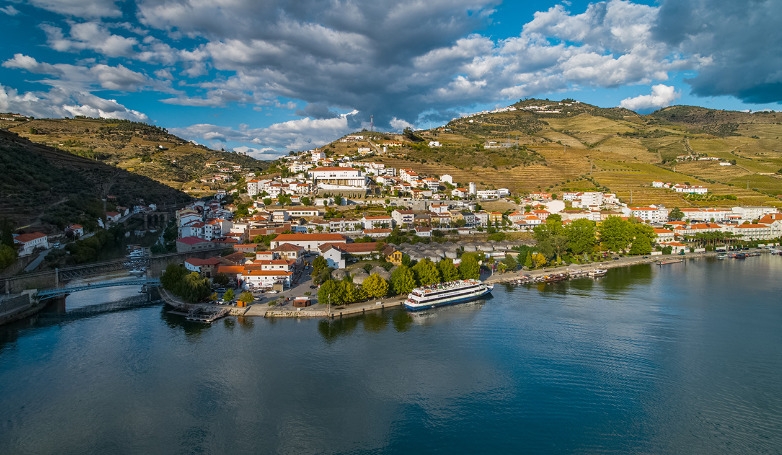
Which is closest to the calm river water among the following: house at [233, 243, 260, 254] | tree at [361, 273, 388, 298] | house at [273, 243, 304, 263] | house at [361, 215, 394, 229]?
tree at [361, 273, 388, 298]

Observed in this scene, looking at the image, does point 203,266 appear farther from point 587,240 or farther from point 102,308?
point 587,240

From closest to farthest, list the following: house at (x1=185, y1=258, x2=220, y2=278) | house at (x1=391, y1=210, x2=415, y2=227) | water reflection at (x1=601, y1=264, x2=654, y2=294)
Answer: house at (x1=185, y1=258, x2=220, y2=278) < water reflection at (x1=601, y1=264, x2=654, y2=294) < house at (x1=391, y1=210, x2=415, y2=227)

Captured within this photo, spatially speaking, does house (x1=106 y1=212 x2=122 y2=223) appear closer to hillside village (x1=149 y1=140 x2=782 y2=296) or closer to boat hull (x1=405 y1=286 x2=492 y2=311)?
hillside village (x1=149 y1=140 x2=782 y2=296)

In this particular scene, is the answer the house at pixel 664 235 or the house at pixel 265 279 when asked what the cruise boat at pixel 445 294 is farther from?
the house at pixel 664 235

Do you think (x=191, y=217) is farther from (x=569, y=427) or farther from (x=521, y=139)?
(x=521, y=139)

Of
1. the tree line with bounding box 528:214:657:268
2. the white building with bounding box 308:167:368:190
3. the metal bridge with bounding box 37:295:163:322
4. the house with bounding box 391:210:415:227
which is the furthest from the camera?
the white building with bounding box 308:167:368:190

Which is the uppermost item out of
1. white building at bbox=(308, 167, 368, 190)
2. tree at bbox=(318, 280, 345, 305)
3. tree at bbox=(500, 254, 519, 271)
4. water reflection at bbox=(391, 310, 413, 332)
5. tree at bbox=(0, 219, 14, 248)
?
white building at bbox=(308, 167, 368, 190)

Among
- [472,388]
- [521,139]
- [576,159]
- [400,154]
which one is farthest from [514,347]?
[521,139]
